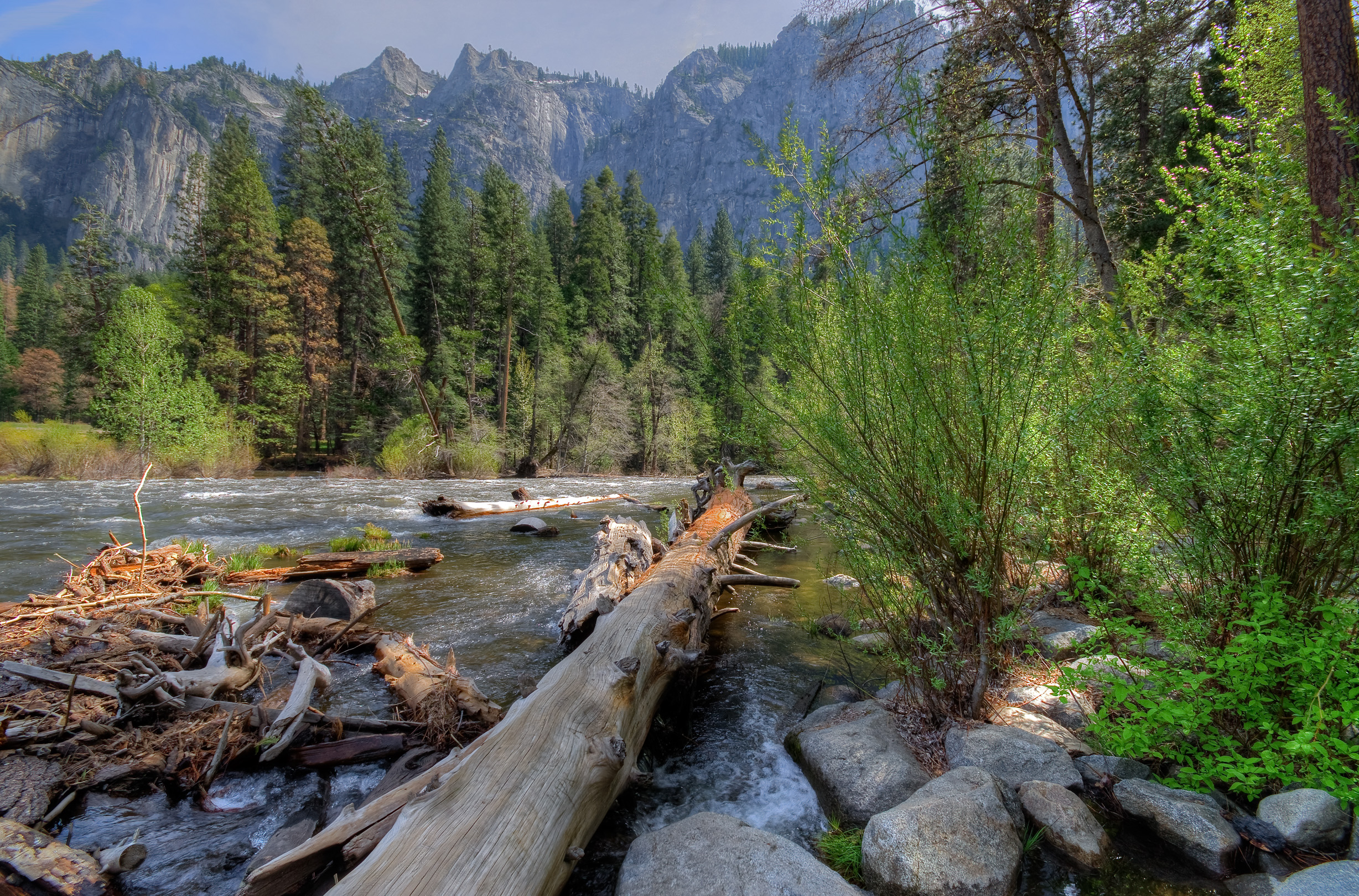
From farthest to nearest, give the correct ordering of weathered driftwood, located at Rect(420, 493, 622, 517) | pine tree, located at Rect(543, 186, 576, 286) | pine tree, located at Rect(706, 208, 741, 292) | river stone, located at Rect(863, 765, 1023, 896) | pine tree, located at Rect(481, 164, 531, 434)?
pine tree, located at Rect(706, 208, 741, 292) → pine tree, located at Rect(543, 186, 576, 286) → pine tree, located at Rect(481, 164, 531, 434) → weathered driftwood, located at Rect(420, 493, 622, 517) → river stone, located at Rect(863, 765, 1023, 896)

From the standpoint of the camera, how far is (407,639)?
4641 millimetres

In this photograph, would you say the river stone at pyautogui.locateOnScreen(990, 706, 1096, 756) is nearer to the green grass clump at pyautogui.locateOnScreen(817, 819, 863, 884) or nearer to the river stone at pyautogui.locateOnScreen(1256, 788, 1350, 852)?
the river stone at pyautogui.locateOnScreen(1256, 788, 1350, 852)

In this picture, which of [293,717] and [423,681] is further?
[423,681]

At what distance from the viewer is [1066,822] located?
2494mm

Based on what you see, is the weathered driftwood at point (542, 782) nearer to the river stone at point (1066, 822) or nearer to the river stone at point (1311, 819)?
the river stone at point (1066, 822)

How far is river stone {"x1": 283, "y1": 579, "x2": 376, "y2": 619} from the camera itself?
5.44m

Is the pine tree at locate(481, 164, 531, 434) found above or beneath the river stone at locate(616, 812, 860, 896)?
above

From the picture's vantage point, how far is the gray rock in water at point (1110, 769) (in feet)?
8.95

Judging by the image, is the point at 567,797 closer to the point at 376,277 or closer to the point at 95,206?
the point at 376,277

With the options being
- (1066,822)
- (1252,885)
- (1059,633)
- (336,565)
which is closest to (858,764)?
(1066,822)

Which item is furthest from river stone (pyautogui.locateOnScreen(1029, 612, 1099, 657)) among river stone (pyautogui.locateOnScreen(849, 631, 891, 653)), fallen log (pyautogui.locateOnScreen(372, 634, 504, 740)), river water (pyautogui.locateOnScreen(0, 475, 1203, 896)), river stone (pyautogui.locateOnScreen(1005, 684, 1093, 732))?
fallen log (pyautogui.locateOnScreen(372, 634, 504, 740))

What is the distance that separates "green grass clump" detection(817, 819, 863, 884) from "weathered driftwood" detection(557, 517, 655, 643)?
251 cm

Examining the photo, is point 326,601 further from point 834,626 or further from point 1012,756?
point 1012,756

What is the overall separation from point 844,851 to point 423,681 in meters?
2.92
